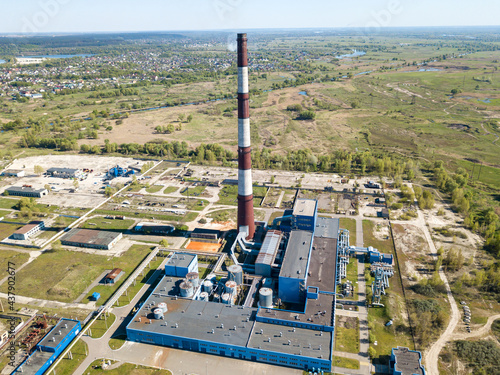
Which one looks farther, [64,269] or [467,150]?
[467,150]

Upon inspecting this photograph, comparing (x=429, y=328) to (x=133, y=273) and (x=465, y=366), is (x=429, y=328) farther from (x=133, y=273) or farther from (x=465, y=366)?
(x=133, y=273)

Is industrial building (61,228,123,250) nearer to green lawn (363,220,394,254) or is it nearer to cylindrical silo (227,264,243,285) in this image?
cylindrical silo (227,264,243,285)

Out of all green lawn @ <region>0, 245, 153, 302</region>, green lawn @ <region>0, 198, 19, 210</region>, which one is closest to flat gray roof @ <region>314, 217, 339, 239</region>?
green lawn @ <region>0, 245, 153, 302</region>

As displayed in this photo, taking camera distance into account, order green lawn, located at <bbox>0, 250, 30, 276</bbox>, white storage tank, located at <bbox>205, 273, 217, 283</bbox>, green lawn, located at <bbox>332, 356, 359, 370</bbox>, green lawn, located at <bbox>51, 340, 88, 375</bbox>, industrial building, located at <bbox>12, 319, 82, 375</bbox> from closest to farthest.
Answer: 1. industrial building, located at <bbox>12, 319, 82, 375</bbox>
2. green lawn, located at <bbox>51, 340, 88, 375</bbox>
3. green lawn, located at <bbox>332, 356, 359, 370</bbox>
4. white storage tank, located at <bbox>205, 273, 217, 283</bbox>
5. green lawn, located at <bbox>0, 250, 30, 276</bbox>

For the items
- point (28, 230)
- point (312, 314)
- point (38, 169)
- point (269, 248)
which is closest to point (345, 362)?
point (312, 314)

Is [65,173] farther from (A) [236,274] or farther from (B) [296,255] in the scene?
(B) [296,255]

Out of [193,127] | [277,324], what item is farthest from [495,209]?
[193,127]
